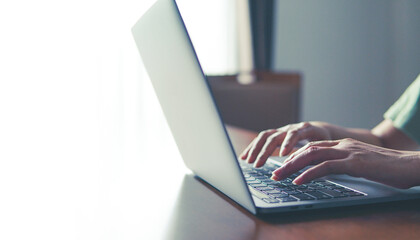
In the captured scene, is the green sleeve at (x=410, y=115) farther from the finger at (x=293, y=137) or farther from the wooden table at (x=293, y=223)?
the wooden table at (x=293, y=223)

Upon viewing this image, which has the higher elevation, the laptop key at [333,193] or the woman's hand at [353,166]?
the woman's hand at [353,166]

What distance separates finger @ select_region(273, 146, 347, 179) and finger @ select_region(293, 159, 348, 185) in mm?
20

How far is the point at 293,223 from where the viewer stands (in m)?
0.45

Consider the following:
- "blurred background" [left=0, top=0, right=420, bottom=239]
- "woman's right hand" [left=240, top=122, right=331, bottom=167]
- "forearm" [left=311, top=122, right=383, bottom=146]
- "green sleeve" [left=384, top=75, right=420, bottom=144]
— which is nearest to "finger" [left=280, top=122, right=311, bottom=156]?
"woman's right hand" [left=240, top=122, right=331, bottom=167]

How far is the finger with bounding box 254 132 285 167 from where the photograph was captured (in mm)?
707

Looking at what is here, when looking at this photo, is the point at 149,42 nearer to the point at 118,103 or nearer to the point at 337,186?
the point at 337,186

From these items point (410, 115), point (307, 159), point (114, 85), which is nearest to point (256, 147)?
point (307, 159)

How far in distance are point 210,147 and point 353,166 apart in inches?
8.7

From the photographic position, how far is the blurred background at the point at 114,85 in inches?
23.3

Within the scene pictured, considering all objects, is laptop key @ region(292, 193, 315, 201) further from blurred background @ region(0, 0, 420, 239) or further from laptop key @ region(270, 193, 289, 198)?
blurred background @ region(0, 0, 420, 239)

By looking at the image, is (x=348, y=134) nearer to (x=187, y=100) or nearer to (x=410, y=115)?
(x=410, y=115)

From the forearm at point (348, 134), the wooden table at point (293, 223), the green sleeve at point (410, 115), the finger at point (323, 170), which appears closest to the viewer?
the wooden table at point (293, 223)

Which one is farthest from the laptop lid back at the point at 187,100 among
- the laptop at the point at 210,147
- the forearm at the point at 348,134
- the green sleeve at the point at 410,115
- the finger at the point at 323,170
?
the green sleeve at the point at 410,115

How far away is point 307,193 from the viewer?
525mm
